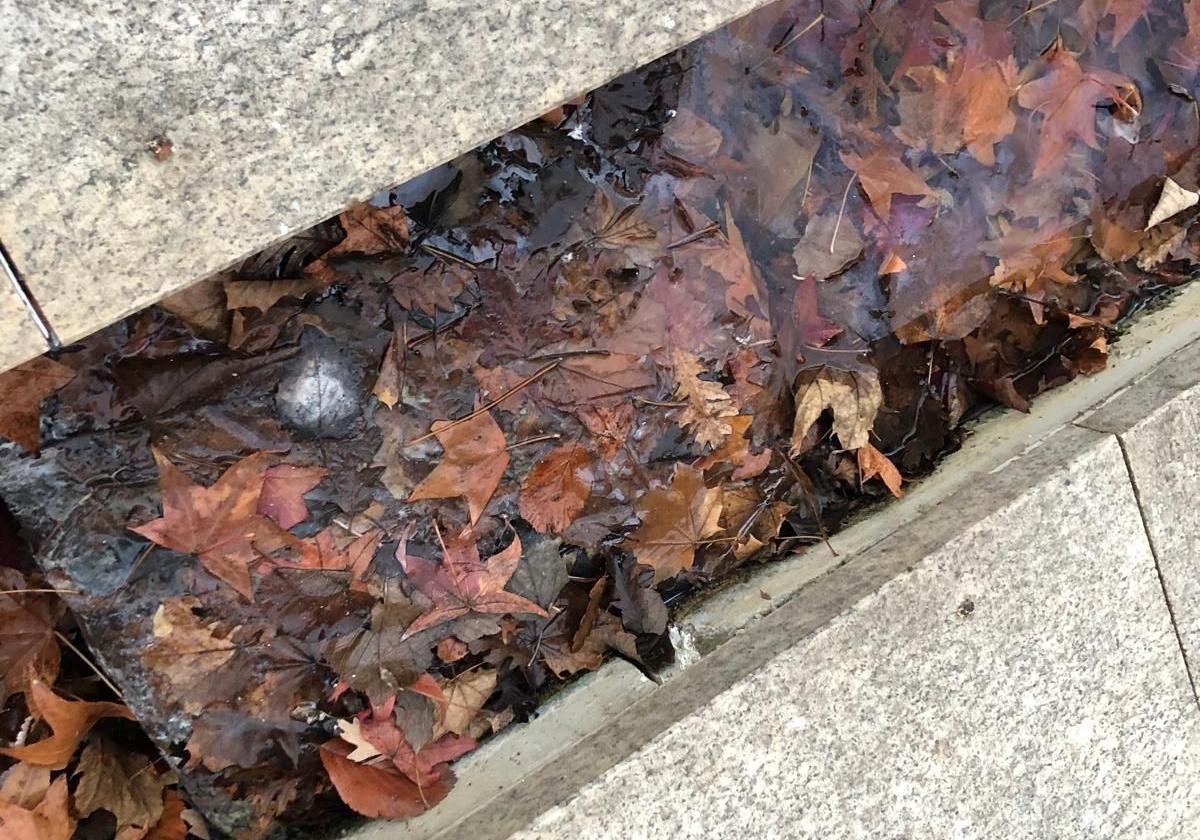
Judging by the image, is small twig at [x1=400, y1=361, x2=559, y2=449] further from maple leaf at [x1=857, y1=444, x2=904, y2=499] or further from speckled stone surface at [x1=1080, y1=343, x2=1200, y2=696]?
speckled stone surface at [x1=1080, y1=343, x2=1200, y2=696]

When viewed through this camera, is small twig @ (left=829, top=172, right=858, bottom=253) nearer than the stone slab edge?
No

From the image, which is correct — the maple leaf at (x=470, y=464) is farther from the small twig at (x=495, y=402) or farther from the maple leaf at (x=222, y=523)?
the maple leaf at (x=222, y=523)

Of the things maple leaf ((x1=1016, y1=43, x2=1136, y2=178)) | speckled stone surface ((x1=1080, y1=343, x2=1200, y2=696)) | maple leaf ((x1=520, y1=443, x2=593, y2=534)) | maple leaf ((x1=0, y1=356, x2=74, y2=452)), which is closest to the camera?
maple leaf ((x1=0, y1=356, x2=74, y2=452))

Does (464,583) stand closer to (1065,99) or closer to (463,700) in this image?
(463,700)

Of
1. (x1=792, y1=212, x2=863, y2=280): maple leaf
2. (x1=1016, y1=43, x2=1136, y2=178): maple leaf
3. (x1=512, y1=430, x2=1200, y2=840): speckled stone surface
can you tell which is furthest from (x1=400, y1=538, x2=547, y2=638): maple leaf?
(x1=1016, y1=43, x2=1136, y2=178): maple leaf

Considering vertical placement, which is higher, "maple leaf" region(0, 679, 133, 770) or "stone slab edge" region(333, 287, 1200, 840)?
"maple leaf" region(0, 679, 133, 770)

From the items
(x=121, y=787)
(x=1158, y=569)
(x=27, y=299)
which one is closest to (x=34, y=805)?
(x=121, y=787)
